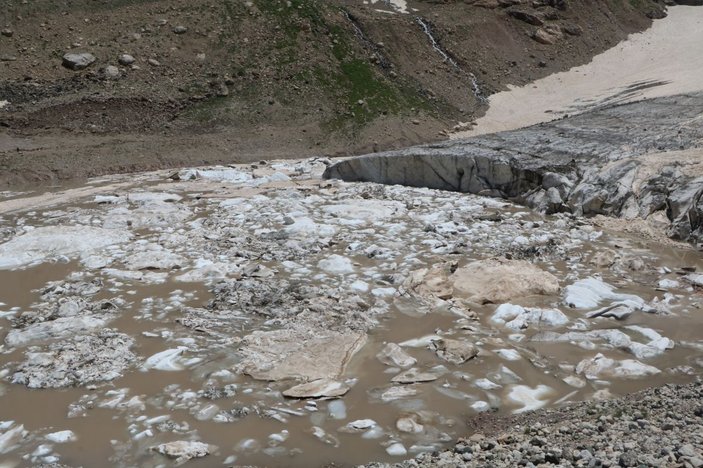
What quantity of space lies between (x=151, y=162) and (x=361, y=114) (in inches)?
344

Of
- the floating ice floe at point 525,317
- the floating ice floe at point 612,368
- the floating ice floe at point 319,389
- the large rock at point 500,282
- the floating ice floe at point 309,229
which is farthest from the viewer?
the floating ice floe at point 309,229

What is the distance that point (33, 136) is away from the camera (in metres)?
21.4

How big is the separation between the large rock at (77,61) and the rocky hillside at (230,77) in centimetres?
4

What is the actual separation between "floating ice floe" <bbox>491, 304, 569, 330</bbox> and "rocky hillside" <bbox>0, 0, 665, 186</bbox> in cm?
1520

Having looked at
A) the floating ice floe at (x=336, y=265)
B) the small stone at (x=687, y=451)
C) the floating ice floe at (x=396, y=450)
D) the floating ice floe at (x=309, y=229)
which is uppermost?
the small stone at (x=687, y=451)

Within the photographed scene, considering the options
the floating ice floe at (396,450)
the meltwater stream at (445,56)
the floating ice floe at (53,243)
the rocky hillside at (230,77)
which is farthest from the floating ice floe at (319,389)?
the meltwater stream at (445,56)

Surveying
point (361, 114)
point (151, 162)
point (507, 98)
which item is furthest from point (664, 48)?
point (151, 162)

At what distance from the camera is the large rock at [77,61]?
2469 cm

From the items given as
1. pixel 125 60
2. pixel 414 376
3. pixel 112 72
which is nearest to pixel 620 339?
pixel 414 376

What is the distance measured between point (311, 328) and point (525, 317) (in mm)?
2769

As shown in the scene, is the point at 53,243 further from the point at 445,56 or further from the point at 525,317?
the point at 445,56

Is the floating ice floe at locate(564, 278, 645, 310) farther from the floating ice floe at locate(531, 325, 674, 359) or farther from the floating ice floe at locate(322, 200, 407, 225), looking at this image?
the floating ice floe at locate(322, 200, 407, 225)

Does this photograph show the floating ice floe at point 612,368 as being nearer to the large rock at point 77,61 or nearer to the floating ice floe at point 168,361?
the floating ice floe at point 168,361

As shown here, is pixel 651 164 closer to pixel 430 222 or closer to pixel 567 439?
pixel 430 222
